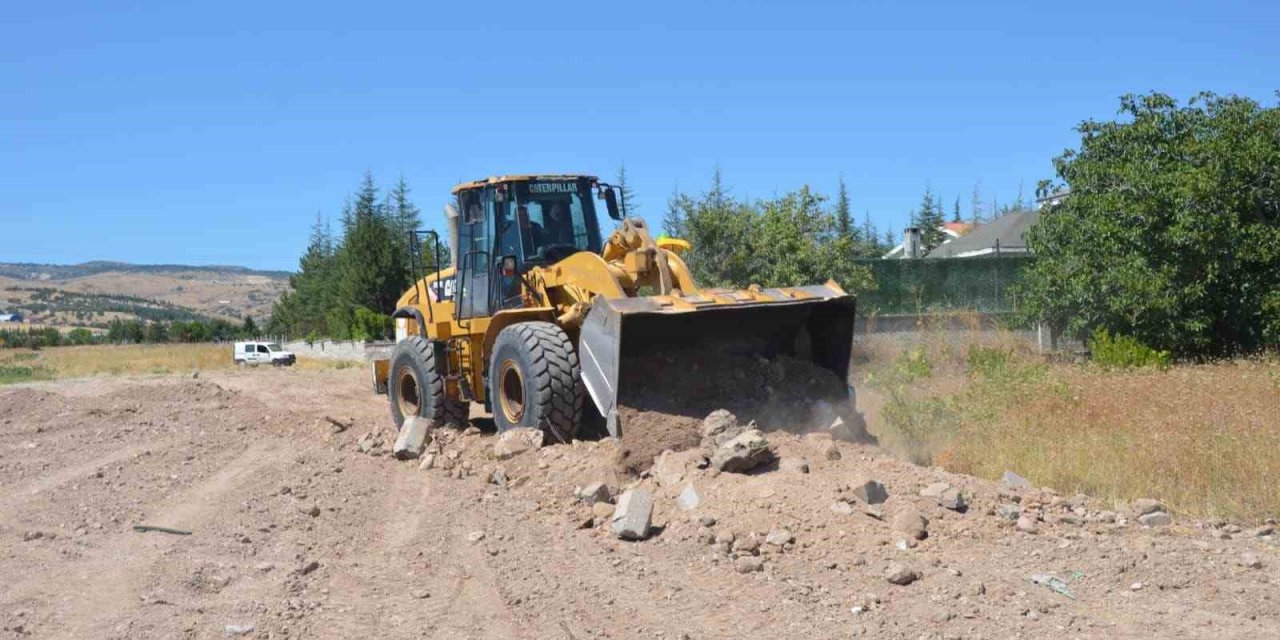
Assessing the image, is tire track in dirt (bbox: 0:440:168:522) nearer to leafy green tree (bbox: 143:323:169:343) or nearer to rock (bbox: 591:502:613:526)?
rock (bbox: 591:502:613:526)

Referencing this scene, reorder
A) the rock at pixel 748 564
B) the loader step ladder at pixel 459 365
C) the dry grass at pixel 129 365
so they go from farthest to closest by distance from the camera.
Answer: the dry grass at pixel 129 365 < the loader step ladder at pixel 459 365 < the rock at pixel 748 564

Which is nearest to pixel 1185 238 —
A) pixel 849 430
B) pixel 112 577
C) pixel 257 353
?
pixel 849 430

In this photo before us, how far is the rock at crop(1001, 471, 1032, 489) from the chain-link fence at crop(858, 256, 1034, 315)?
1419 cm

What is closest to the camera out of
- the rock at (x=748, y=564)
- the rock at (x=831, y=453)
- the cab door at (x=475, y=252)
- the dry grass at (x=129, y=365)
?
the rock at (x=748, y=564)

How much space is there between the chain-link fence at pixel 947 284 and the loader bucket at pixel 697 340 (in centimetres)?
1210

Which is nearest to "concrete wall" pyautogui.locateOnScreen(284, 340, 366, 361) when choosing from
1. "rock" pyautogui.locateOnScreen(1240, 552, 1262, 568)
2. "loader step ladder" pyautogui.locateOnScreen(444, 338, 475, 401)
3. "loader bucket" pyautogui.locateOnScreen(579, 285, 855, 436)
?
"loader step ladder" pyautogui.locateOnScreen(444, 338, 475, 401)

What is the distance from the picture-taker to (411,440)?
1211 centimetres

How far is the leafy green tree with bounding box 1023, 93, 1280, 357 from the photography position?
18203 mm

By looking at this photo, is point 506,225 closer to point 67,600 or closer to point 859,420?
point 859,420

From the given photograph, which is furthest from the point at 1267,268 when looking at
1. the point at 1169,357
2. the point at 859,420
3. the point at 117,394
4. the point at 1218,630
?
the point at 117,394

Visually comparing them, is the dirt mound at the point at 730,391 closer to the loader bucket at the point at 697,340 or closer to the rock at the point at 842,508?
the loader bucket at the point at 697,340

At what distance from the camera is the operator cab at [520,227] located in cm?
1238

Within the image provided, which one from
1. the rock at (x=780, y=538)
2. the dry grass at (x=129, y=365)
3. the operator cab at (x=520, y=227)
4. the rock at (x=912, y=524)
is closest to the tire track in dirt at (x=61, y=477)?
the operator cab at (x=520, y=227)

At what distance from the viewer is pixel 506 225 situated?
12.5 meters
